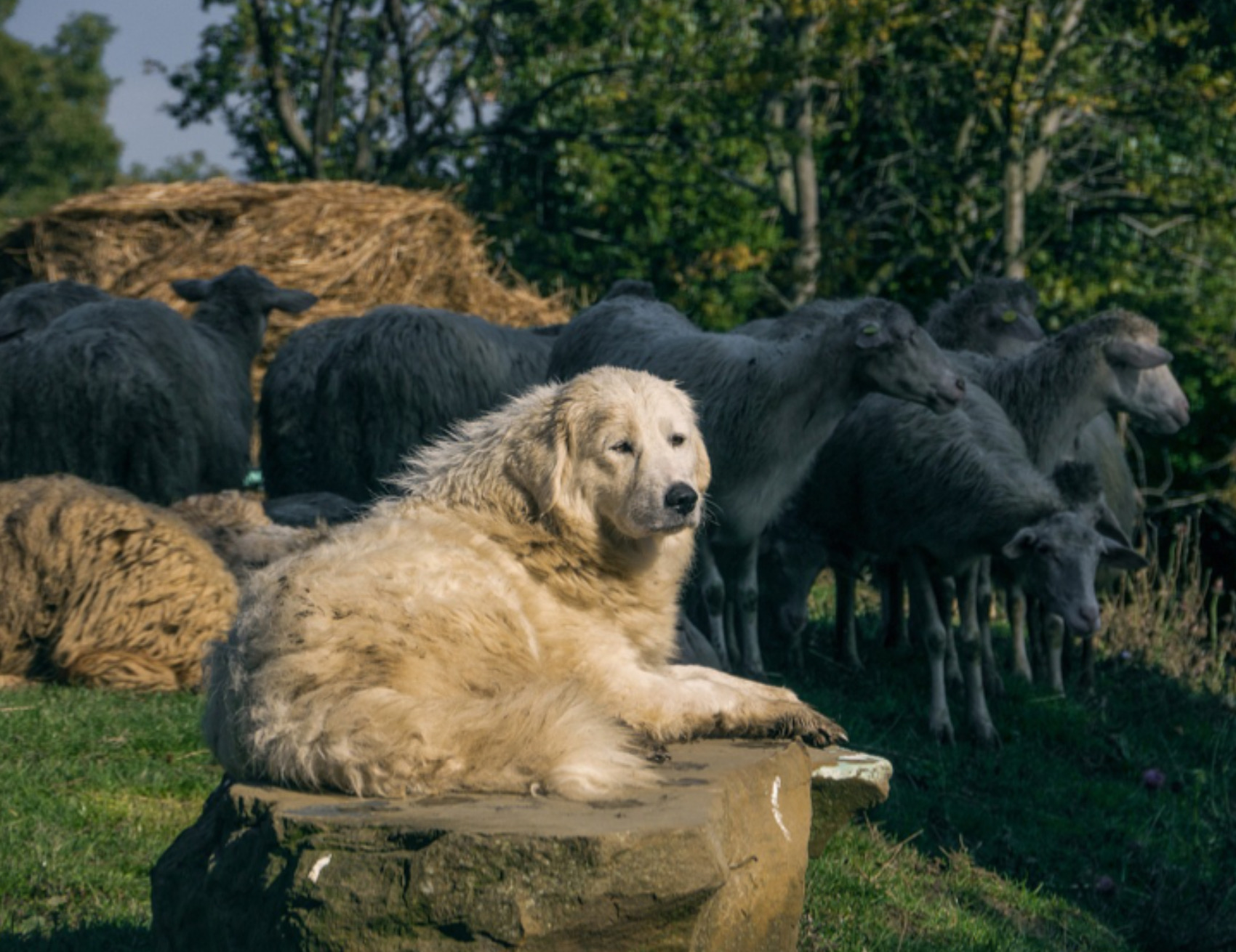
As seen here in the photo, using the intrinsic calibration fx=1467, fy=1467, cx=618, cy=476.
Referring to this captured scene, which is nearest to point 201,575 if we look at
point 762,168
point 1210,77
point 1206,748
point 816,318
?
point 816,318

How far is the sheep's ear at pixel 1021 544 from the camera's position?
8.40 meters

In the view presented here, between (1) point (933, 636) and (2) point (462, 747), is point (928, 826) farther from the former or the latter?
(2) point (462, 747)

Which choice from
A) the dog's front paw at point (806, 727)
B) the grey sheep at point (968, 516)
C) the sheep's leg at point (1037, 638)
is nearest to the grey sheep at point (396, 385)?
the grey sheep at point (968, 516)

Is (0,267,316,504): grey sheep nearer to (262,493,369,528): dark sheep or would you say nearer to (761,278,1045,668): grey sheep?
(262,493,369,528): dark sheep

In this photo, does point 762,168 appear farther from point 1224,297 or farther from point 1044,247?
point 1224,297

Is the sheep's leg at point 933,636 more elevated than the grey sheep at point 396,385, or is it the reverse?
the grey sheep at point 396,385

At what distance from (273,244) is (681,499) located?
31.3 feet

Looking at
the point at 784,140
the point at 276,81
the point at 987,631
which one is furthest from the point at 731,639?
the point at 276,81

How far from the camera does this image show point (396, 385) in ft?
31.6

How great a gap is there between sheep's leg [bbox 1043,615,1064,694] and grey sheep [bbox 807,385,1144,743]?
46.0 inches

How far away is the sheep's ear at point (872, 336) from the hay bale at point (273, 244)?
231 inches

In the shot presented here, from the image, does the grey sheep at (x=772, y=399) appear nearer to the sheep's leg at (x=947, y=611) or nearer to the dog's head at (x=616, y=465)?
the sheep's leg at (x=947, y=611)

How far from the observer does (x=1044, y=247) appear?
717 inches

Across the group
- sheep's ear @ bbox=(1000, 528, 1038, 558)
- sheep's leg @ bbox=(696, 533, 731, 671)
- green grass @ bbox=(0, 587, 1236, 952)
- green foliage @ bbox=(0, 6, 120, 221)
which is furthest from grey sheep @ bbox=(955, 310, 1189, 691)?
green foliage @ bbox=(0, 6, 120, 221)
